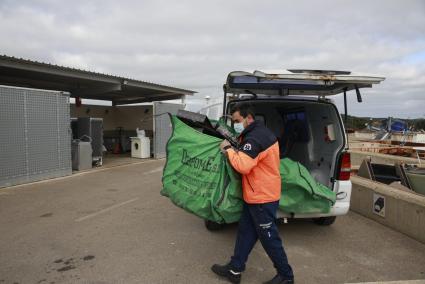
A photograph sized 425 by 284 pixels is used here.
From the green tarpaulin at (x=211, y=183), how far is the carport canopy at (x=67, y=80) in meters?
6.52

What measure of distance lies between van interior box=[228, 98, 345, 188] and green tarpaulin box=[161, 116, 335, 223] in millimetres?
701

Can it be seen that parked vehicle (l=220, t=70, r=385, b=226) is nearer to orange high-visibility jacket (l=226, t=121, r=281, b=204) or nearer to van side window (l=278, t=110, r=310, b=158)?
van side window (l=278, t=110, r=310, b=158)

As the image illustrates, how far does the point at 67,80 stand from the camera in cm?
1212

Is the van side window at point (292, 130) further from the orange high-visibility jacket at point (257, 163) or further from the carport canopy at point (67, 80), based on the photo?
the carport canopy at point (67, 80)

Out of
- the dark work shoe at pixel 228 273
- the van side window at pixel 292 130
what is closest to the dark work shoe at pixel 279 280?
the dark work shoe at pixel 228 273

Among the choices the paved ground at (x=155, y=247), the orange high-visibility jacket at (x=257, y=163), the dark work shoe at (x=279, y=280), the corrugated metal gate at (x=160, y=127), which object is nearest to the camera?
the orange high-visibility jacket at (x=257, y=163)

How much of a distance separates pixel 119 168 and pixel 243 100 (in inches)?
295

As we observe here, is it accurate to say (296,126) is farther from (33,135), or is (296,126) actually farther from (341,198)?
(33,135)

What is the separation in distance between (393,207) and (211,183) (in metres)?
3.15

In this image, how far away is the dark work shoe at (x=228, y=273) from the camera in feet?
11.2

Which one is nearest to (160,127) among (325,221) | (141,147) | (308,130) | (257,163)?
(141,147)

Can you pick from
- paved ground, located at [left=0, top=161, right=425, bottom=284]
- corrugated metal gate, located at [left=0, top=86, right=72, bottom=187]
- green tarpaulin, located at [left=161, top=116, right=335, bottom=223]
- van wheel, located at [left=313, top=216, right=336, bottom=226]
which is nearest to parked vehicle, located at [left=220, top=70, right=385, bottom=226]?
van wheel, located at [left=313, top=216, right=336, bottom=226]

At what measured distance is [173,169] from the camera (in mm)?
3930

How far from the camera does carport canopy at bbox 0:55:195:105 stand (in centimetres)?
916
